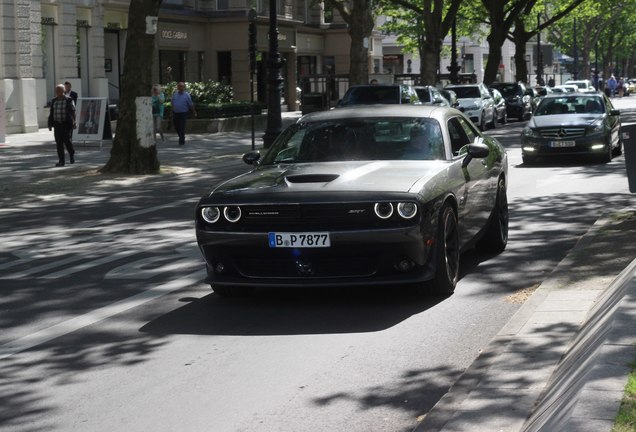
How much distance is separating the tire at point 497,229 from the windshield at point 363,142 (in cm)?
154

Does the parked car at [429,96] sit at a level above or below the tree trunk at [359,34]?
below

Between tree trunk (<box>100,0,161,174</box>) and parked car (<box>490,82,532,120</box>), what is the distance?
28.3m

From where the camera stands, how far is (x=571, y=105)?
84.5 feet

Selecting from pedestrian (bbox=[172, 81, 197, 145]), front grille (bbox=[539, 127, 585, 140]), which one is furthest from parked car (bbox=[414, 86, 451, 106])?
front grille (bbox=[539, 127, 585, 140])

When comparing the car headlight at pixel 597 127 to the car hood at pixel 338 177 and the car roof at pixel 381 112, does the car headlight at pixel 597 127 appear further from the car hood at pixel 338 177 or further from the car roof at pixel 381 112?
the car hood at pixel 338 177

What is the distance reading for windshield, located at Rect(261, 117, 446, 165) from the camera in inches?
402

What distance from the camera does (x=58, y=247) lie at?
13.3m

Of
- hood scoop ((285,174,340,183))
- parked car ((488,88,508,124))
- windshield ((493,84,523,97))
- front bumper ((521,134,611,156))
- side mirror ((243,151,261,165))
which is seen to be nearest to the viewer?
hood scoop ((285,174,340,183))

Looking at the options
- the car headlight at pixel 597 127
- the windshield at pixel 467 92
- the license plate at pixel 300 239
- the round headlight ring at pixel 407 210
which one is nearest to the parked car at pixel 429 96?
the windshield at pixel 467 92

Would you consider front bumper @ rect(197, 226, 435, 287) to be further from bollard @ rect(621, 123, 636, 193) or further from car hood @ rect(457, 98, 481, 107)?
car hood @ rect(457, 98, 481, 107)

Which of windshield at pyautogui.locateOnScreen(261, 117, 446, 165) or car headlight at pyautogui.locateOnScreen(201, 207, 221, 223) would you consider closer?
car headlight at pyautogui.locateOnScreen(201, 207, 221, 223)

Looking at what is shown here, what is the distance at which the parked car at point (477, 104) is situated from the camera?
40.1 metres

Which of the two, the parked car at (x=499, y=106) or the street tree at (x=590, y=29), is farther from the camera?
the street tree at (x=590, y=29)

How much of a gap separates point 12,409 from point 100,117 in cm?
2339
